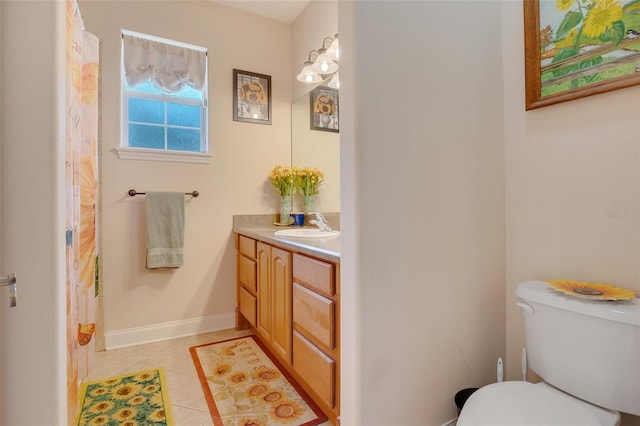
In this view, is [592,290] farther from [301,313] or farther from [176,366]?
[176,366]

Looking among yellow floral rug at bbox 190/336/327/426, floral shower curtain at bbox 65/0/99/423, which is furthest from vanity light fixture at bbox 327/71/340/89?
yellow floral rug at bbox 190/336/327/426

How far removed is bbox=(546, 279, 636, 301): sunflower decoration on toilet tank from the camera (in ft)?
3.05

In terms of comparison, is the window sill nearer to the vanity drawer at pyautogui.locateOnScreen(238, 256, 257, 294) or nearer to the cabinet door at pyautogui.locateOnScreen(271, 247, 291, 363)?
the vanity drawer at pyautogui.locateOnScreen(238, 256, 257, 294)

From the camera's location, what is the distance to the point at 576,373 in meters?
0.95

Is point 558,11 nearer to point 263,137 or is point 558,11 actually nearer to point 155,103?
point 263,137

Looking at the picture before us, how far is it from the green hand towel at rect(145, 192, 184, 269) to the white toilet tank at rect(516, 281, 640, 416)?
2.11 metres

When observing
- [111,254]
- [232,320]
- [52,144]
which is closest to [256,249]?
[232,320]

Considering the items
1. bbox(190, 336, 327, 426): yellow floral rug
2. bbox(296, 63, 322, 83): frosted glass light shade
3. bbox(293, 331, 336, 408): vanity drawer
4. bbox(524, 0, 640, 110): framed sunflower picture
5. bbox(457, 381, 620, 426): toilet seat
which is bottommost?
bbox(190, 336, 327, 426): yellow floral rug

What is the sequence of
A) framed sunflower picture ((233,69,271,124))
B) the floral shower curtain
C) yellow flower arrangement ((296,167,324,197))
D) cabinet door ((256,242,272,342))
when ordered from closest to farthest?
the floral shower curtain < cabinet door ((256,242,272,342)) < yellow flower arrangement ((296,167,324,197)) < framed sunflower picture ((233,69,271,124))

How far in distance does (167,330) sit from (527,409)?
2266mm

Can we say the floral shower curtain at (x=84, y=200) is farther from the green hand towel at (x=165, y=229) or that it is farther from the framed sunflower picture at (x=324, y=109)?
the framed sunflower picture at (x=324, y=109)

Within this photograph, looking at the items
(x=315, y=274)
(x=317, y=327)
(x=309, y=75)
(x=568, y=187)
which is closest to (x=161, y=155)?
(x=309, y=75)

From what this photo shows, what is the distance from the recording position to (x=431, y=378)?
3.87 feet

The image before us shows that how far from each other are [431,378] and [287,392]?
A: 0.82 m
